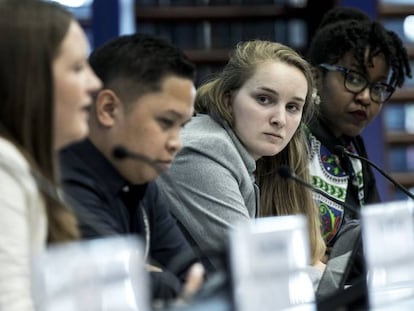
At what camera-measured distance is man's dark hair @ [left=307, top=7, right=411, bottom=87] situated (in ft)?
8.94

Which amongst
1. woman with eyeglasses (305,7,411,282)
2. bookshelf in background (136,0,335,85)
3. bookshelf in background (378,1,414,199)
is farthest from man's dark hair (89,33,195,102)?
bookshelf in background (378,1,414,199)

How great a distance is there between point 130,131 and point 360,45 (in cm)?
120

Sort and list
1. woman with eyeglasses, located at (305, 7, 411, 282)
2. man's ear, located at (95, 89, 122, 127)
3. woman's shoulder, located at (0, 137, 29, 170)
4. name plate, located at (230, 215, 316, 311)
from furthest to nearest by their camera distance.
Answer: woman with eyeglasses, located at (305, 7, 411, 282), man's ear, located at (95, 89, 122, 127), woman's shoulder, located at (0, 137, 29, 170), name plate, located at (230, 215, 316, 311)

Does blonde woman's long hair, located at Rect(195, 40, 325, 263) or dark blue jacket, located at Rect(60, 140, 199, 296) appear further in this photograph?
blonde woman's long hair, located at Rect(195, 40, 325, 263)

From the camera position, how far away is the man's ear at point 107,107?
1.71 meters

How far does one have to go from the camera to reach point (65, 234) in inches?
53.2

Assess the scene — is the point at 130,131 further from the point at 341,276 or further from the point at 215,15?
the point at 215,15

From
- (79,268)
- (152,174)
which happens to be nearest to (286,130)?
(152,174)

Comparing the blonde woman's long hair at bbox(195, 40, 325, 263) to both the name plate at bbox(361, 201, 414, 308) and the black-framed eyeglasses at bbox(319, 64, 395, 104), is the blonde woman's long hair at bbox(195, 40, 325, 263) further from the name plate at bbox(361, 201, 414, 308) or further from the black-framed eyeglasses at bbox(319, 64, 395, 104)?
the name plate at bbox(361, 201, 414, 308)

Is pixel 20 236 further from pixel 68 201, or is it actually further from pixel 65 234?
pixel 68 201

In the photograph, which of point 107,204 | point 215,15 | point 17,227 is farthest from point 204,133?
point 215,15

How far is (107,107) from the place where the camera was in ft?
5.67

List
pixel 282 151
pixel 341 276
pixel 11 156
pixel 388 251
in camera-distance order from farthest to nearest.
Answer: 1. pixel 282 151
2. pixel 341 276
3. pixel 388 251
4. pixel 11 156

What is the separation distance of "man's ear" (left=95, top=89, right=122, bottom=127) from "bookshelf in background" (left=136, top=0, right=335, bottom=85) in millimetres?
2742
